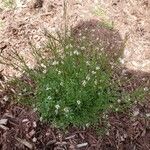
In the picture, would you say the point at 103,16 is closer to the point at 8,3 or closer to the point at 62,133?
the point at 8,3

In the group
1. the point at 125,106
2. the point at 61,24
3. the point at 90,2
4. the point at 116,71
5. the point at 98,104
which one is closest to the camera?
the point at 98,104

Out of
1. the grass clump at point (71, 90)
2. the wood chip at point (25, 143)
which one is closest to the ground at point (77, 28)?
the wood chip at point (25, 143)

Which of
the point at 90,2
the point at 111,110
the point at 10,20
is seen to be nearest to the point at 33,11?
the point at 10,20

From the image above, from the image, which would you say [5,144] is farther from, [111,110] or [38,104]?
[111,110]

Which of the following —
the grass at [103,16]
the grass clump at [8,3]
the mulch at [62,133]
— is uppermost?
the grass clump at [8,3]

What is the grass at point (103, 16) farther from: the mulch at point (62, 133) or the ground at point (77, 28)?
the mulch at point (62, 133)

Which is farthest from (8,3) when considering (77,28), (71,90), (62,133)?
(62,133)
